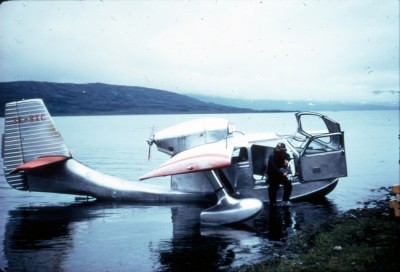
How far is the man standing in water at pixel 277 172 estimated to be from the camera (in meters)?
13.1

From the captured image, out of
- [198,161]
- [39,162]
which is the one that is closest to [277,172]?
[198,161]

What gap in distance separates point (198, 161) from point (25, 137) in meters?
6.61

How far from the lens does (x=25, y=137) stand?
1410cm

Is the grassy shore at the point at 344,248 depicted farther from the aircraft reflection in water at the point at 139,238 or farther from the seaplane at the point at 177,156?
the seaplane at the point at 177,156

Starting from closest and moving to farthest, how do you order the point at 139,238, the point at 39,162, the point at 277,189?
the point at 139,238 < the point at 277,189 < the point at 39,162

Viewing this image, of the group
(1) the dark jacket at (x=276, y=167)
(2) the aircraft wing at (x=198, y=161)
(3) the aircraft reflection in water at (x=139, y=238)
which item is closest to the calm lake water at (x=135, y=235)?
(3) the aircraft reflection in water at (x=139, y=238)

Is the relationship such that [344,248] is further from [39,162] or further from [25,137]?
[25,137]

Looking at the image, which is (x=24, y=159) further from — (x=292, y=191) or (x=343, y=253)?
(x=343, y=253)

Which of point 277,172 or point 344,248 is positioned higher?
point 277,172

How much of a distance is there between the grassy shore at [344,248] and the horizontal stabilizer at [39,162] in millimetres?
8564

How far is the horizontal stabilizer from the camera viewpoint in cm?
1311

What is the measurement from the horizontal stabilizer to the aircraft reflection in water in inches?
69.5

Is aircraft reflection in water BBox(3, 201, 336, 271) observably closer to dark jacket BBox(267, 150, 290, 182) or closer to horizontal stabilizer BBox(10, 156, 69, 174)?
dark jacket BBox(267, 150, 290, 182)

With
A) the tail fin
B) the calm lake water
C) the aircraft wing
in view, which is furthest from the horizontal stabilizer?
the aircraft wing
